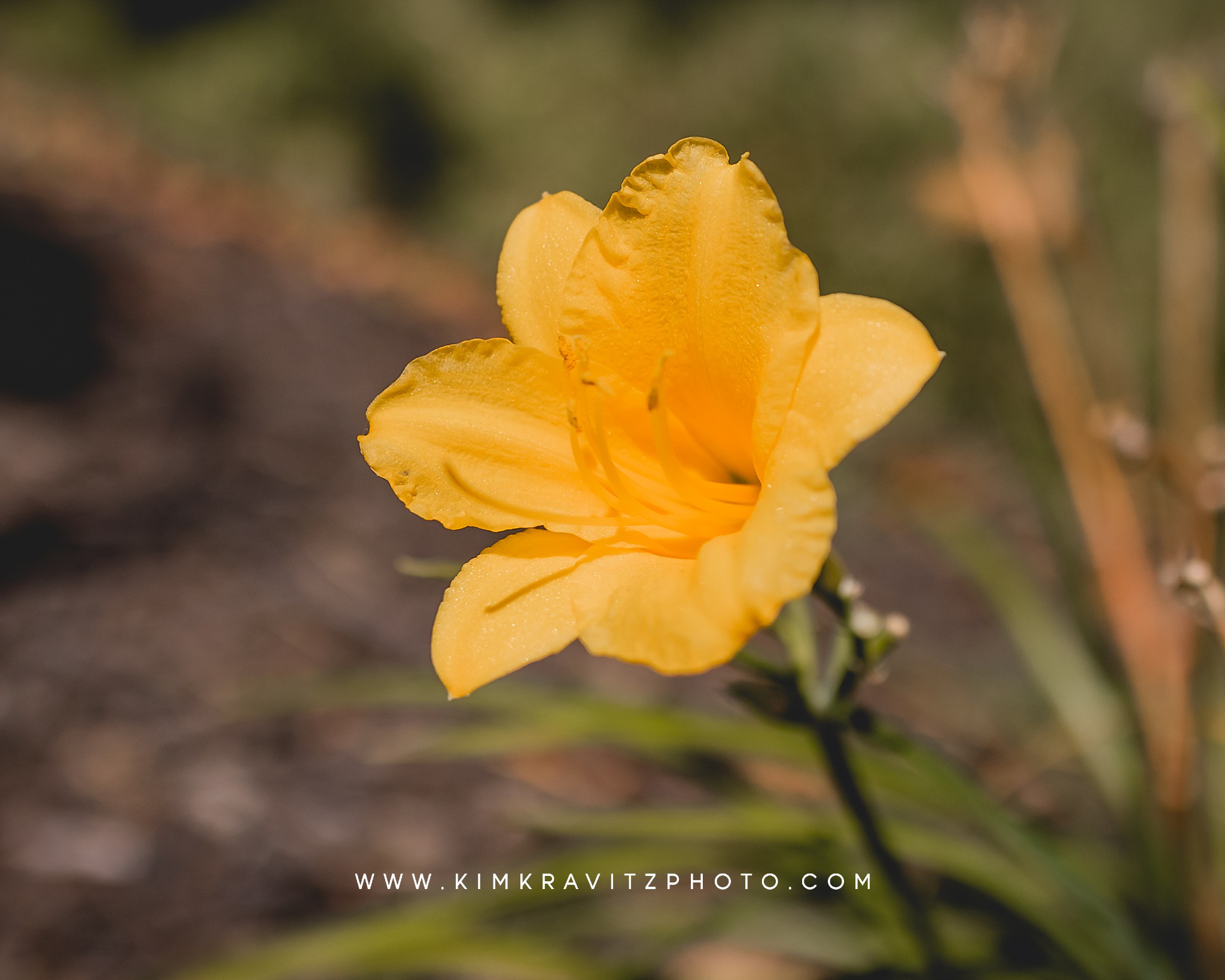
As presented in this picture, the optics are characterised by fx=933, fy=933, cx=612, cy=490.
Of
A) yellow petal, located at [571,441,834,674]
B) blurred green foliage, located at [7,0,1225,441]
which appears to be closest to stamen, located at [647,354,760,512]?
yellow petal, located at [571,441,834,674]

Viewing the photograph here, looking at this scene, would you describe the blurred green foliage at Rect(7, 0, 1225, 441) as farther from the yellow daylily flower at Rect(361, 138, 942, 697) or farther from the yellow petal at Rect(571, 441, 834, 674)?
the yellow petal at Rect(571, 441, 834, 674)

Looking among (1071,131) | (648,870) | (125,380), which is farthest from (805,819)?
(1071,131)

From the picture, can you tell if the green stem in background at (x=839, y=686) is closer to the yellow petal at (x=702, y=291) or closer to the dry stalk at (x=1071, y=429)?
the yellow petal at (x=702, y=291)

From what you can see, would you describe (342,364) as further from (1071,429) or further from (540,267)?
(540,267)

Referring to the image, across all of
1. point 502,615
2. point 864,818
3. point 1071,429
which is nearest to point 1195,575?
point 864,818

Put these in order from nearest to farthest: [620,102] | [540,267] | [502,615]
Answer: [502,615], [540,267], [620,102]

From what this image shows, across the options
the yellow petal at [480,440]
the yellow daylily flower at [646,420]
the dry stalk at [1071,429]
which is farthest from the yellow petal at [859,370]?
the dry stalk at [1071,429]

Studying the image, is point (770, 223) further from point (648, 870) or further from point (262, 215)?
point (262, 215)
